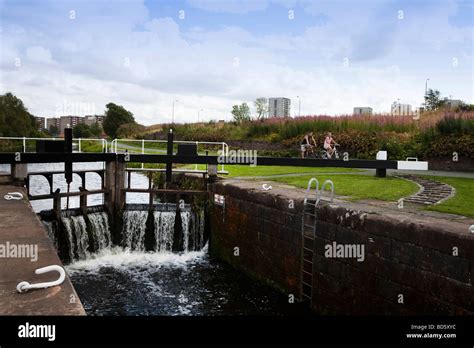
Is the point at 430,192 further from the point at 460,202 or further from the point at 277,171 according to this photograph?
the point at 277,171

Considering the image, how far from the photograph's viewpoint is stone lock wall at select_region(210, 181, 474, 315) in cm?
595

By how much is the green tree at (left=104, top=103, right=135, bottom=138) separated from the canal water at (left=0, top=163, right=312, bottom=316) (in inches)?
2742

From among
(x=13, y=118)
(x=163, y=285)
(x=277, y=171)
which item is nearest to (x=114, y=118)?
(x=13, y=118)

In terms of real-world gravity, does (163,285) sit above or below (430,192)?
below

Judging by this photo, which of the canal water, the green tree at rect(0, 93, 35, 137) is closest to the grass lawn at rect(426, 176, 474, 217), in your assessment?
the canal water

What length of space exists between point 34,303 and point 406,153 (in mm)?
15262

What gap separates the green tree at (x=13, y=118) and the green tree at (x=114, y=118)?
19340 millimetres

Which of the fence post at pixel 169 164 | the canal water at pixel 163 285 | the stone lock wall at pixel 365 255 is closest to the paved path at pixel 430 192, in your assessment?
the stone lock wall at pixel 365 255

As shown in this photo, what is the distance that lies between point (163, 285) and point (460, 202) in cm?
627

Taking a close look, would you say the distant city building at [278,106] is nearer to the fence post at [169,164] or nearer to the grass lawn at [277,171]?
the grass lawn at [277,171]

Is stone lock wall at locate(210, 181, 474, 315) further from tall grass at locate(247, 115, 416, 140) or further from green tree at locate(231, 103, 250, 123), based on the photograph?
green tree at locate(231, 103, 250, 123)

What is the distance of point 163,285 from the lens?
1002 cm

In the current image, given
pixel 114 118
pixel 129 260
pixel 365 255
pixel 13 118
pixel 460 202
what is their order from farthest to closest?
pixel 114 118
pixel 13 118
pixel 129 260
pixel 460 202
pixel 365 255

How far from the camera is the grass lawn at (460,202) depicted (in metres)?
7.71
